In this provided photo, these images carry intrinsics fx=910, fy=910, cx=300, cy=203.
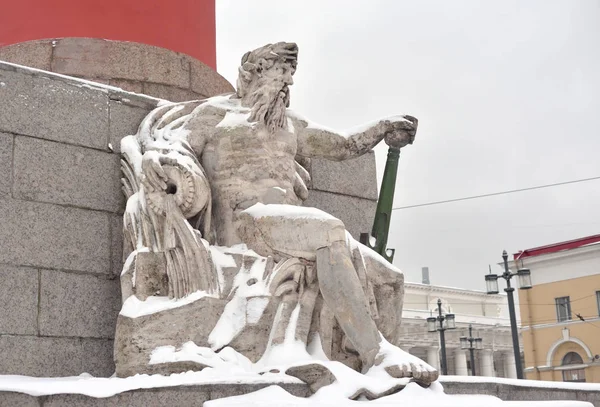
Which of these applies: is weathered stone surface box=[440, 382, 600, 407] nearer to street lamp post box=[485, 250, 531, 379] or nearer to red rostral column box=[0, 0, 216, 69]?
red rostral column box=[0, 0, 216, 69]

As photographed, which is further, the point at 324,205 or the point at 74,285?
the point at 324,205

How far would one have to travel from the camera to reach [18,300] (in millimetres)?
5445

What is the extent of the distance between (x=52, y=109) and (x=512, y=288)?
12.4 meters

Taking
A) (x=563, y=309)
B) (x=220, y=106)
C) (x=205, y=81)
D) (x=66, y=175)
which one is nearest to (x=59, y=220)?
(x=66, y=175)

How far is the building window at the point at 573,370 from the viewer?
29247 mm

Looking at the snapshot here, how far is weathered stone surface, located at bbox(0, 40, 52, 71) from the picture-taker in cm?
707

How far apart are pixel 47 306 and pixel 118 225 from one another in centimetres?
75

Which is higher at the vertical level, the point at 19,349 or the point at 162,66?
the point at 162,66

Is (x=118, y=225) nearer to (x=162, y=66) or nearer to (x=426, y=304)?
(x=162, y=66)

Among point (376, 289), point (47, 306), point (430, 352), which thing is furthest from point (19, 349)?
point (430, 352)

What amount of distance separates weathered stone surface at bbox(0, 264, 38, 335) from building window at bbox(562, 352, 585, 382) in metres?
26.3

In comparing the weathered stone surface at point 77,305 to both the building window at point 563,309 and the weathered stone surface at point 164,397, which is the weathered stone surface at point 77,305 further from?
the building window at point 563,309

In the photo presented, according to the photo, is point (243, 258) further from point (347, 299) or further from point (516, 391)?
point (516, 391)

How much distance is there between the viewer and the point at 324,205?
7.22 meters
